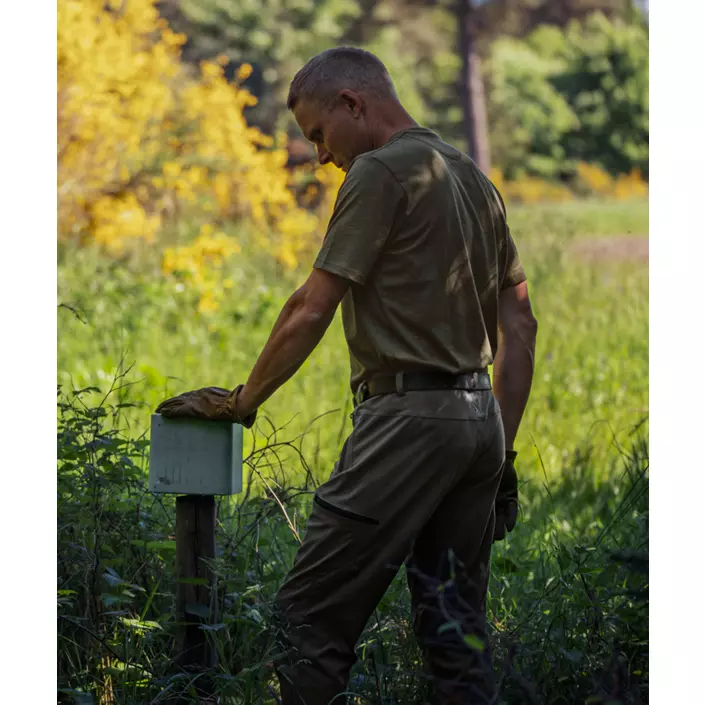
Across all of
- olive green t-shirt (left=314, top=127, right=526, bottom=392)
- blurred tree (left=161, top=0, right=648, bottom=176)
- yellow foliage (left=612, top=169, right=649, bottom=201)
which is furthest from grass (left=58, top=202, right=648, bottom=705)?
yellow foliage (left=612, top=169, right=649, bottom=201)

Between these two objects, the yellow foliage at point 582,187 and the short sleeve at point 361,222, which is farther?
the yellow foliage at point 582,187

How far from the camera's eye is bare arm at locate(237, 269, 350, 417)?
295 cm

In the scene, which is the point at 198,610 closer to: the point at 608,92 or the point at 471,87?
the point at 471,87

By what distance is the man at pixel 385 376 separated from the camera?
2.97m

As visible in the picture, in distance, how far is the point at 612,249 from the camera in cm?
1394

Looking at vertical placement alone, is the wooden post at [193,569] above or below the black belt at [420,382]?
below

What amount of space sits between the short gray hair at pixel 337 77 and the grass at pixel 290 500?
42.6 inches

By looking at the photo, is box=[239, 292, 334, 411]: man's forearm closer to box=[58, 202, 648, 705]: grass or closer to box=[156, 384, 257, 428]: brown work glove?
box=[156, 384, 257, 428]: brown work glove

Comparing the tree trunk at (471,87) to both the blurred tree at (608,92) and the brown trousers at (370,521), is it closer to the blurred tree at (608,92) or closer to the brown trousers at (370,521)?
the blurred tree at (608,92)

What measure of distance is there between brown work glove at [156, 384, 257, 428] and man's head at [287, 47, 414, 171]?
740 millimetres

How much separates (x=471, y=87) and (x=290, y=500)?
1609cm

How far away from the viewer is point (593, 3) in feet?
83.1

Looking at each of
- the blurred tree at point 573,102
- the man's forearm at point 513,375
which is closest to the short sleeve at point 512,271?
the man's forearm at point 513,375
